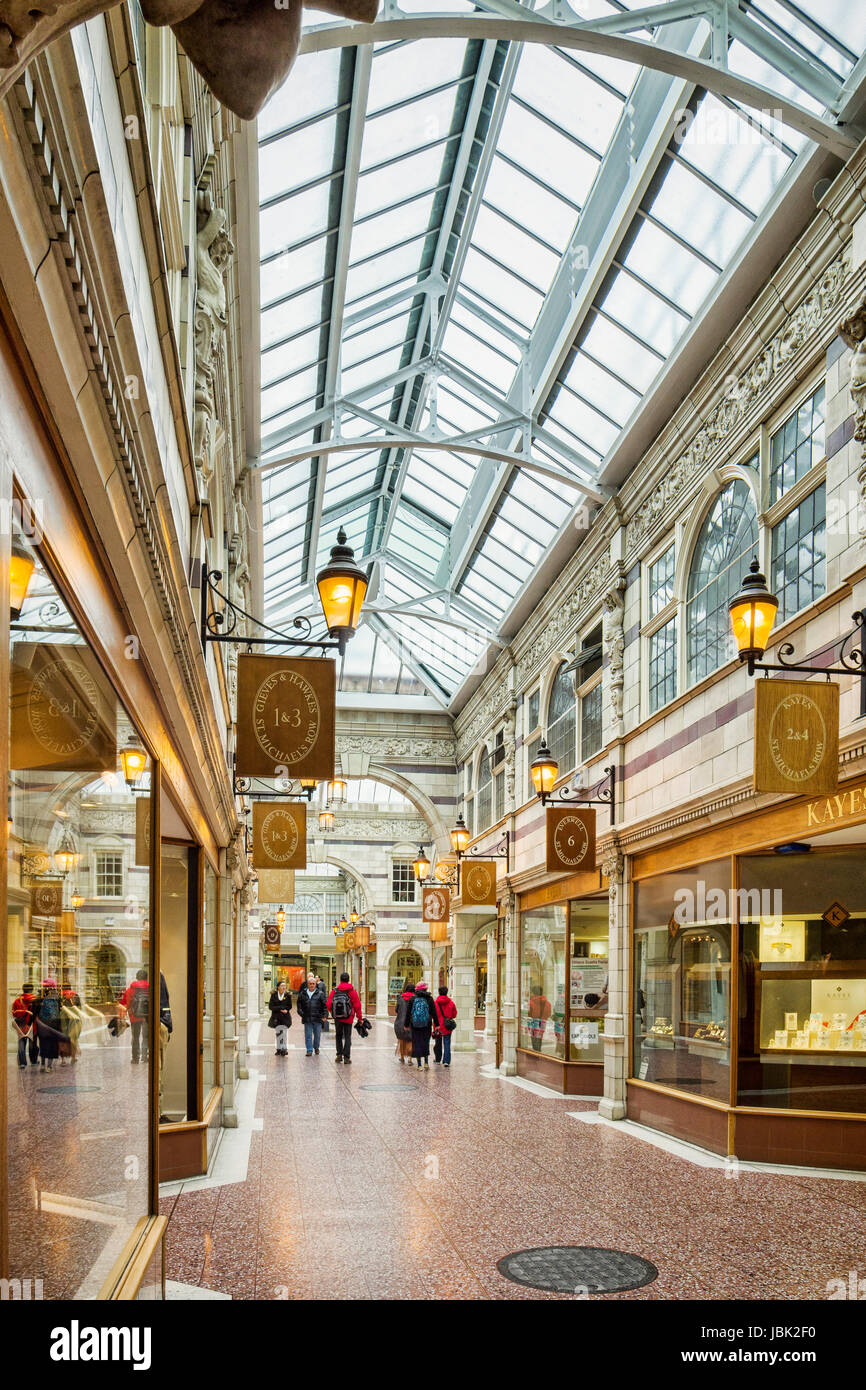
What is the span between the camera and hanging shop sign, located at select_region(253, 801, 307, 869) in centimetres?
1378

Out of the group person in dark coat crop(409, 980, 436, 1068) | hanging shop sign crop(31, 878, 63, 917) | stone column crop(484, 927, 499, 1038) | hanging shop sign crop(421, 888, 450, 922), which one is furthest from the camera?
stone column crop(484, 927, 499, 1038)

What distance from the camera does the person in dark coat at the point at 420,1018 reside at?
20250 millimetres

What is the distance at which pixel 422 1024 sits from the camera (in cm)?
2020

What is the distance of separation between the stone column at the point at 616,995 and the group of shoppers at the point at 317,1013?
711cm

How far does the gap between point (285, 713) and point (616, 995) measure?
802 cm

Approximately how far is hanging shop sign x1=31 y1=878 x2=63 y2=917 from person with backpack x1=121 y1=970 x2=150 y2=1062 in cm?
166

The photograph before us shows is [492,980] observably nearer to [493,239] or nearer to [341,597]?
[493,239]

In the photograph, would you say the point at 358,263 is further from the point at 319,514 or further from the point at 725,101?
the point at 319,514

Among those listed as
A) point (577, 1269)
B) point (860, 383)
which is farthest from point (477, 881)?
point (577, 1269)

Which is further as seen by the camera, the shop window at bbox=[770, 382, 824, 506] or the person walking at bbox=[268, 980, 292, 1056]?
the person walking at bbox=[268, 980, 292, 1056]

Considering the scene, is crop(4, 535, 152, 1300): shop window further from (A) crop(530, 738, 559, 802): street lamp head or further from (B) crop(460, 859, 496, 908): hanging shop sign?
(B) crop(460, 859, 496, 908): hanging shop sign

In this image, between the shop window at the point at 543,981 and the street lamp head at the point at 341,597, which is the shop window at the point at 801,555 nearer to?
the street lamp head at the point at 341,597


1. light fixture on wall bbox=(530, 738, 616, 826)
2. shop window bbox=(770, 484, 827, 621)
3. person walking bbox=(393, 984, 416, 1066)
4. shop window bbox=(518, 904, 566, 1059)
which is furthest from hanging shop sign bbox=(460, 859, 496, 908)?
shop window bbox=(770, 484, 827, 621)
